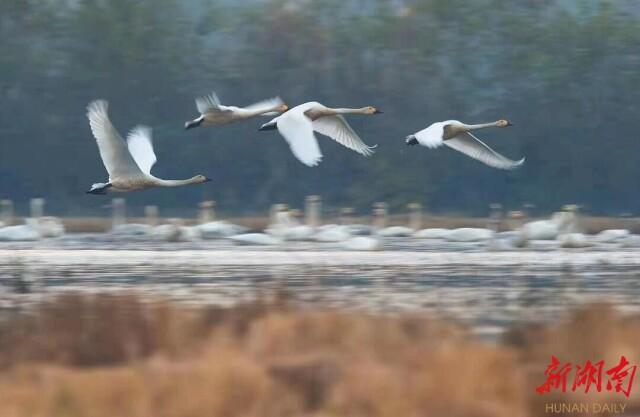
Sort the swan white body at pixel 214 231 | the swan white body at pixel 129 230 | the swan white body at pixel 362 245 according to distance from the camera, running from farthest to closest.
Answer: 1. the swan white body at pixel 129 230
2. the swan white body at pixel 214 231
3. the swan white body at pixel 362 245

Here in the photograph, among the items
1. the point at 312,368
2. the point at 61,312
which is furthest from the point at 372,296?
the point at 312,368

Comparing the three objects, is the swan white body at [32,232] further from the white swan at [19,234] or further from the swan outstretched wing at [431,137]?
the swan outstretched wing at [431,137]

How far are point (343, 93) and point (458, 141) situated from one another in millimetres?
35839

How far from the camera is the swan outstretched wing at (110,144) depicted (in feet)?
58.6

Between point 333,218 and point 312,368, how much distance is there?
37.5 m

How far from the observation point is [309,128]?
17.9 m

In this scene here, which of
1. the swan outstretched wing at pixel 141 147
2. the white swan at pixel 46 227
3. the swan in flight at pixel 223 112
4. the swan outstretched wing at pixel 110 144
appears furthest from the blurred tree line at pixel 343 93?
the swan outstretched wing at pixel 110 144

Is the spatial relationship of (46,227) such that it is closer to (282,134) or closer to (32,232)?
(32,232)

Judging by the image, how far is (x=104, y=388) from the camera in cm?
1091

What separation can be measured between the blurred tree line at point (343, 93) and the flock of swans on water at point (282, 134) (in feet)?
101

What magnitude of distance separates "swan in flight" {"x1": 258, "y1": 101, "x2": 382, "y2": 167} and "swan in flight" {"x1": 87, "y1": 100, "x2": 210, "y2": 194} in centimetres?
158

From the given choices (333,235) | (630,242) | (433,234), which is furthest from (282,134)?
(433,234)

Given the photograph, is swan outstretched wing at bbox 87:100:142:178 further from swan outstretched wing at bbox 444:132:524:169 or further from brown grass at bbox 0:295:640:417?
swan outstretched wing at bbox 444:132:524:169

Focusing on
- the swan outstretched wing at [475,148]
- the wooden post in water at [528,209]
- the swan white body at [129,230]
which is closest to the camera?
the swan outstretched wing at [475,148]
